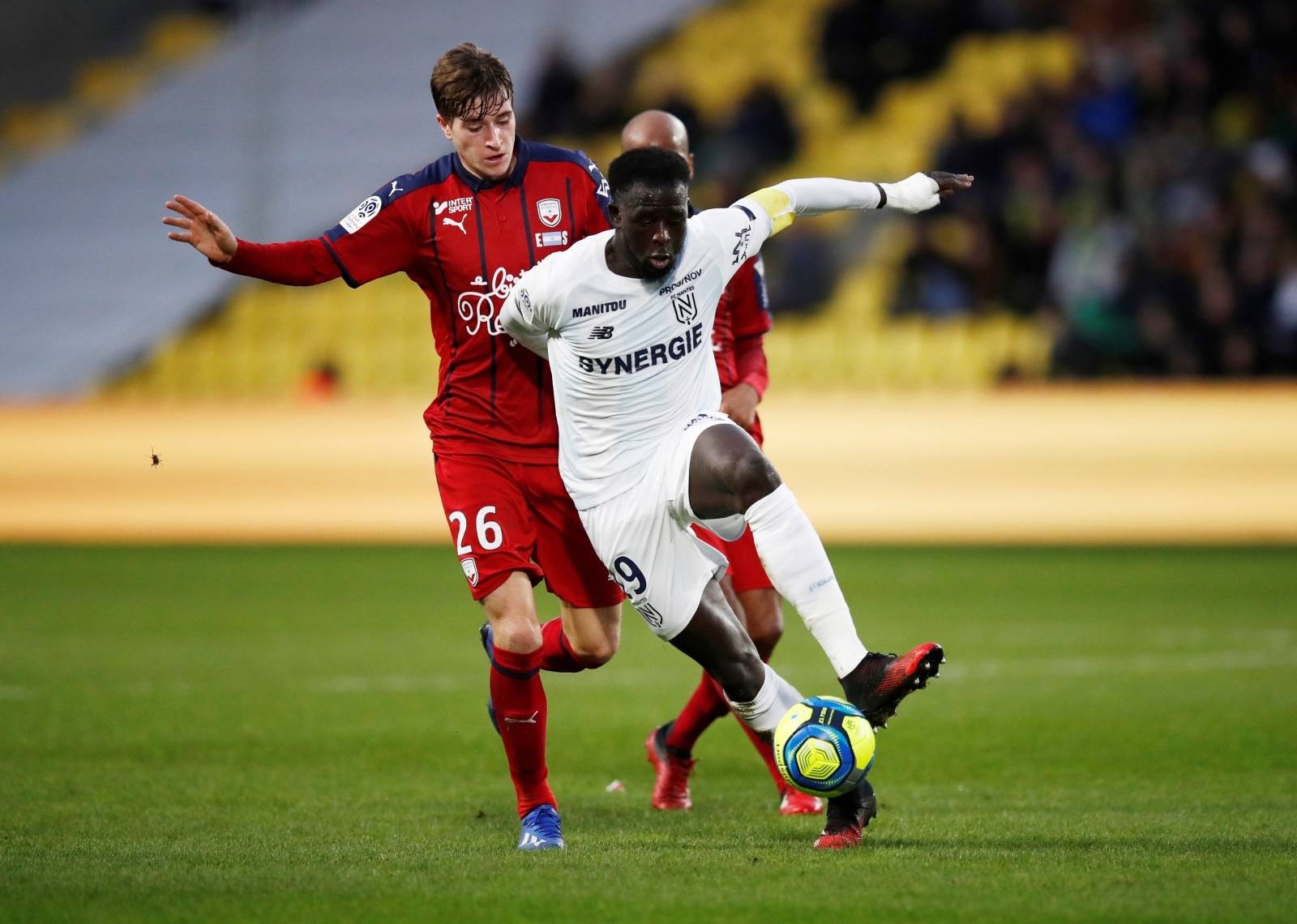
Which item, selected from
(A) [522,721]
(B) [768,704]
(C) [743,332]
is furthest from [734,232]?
(A) [522,721]

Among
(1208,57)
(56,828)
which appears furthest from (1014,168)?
(56,828)

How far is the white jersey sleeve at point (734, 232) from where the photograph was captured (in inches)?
224

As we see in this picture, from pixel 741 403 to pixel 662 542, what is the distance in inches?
56.6

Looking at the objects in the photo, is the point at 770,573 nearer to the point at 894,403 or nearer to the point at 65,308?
the point at 894,403

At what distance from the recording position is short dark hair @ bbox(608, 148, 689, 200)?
5.38m

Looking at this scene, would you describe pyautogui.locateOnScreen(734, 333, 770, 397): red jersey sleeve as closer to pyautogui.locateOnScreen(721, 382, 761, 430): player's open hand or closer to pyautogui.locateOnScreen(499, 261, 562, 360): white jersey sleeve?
pyautogui.locateOnScreen(721, 382, 761, 430): player's open hand

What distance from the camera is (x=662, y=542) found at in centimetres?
555

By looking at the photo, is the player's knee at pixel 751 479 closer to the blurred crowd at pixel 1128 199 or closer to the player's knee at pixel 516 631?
the player's knee at pixel 516 631

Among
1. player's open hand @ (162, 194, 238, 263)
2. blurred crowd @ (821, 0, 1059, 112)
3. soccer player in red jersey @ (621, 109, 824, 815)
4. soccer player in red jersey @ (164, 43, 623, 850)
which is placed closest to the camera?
player's open hand @ (162, 194, 238, 263)

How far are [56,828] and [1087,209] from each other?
14821mm

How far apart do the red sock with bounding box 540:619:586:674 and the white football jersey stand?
839 mm

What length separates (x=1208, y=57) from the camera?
19.7 m

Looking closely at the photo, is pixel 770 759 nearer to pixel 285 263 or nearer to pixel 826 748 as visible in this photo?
pixel 826 748

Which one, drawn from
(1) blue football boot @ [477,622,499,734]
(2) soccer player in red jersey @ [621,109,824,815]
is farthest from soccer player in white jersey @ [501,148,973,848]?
(2) soccer player in red jersey @ [621,109,824,815]
